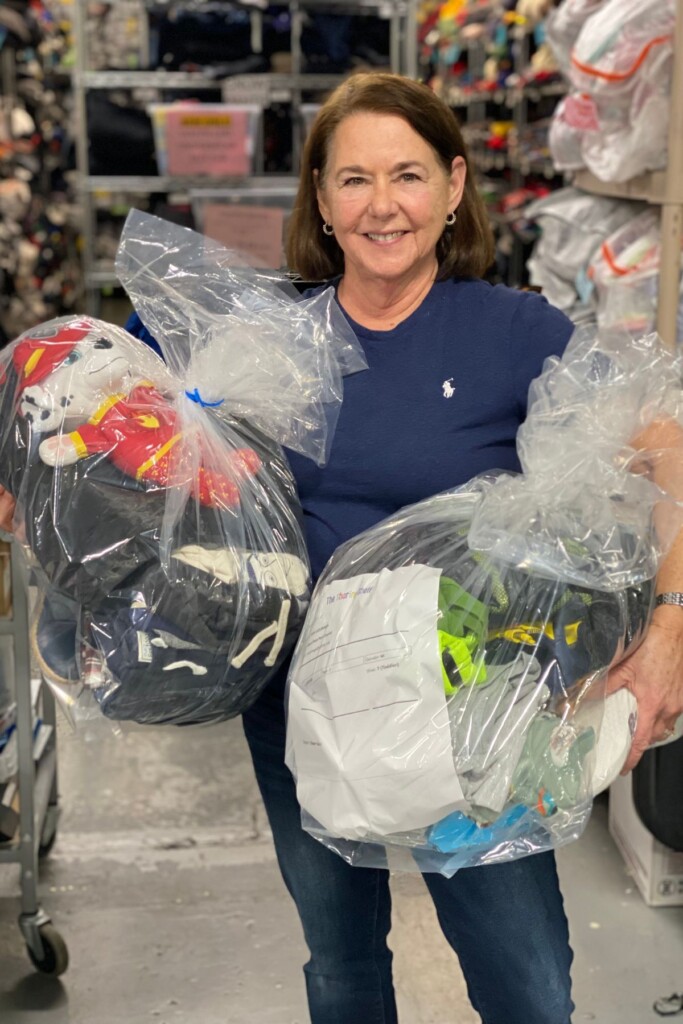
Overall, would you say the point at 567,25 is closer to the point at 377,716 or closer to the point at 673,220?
the point at 673,220

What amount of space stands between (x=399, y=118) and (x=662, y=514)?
59 centimetres

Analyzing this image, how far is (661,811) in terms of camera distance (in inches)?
93.7

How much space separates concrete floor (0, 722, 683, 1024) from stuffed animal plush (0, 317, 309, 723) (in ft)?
3.87

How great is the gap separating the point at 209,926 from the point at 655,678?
159 centimetres

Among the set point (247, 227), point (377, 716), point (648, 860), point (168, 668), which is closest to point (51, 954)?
point (648, 860)

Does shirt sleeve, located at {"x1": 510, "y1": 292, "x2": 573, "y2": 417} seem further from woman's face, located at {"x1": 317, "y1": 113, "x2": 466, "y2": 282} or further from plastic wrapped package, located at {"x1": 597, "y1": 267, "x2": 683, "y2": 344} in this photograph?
plastic wrapped package, located at {"x1": 597, "y1": 267, "x2": 683, "y2": 344}

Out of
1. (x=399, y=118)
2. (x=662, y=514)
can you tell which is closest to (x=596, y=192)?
(x=399, y=118)

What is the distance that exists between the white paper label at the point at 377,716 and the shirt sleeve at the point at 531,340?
39cm

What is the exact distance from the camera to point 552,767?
3.89 ft

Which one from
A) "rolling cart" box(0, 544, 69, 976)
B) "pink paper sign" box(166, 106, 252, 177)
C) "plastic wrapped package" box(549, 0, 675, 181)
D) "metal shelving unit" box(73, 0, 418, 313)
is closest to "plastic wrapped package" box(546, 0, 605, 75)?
"plastic wrapped package" box(549, 0, 675, 181)

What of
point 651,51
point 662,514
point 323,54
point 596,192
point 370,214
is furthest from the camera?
point 323,54

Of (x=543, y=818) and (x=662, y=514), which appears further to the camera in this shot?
(x=662, y=514)

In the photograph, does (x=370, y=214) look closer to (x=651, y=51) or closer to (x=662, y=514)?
(x=662, y=514)

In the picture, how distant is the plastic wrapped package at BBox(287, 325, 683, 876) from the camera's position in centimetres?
115
